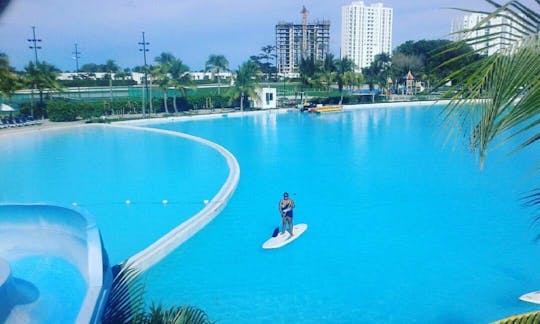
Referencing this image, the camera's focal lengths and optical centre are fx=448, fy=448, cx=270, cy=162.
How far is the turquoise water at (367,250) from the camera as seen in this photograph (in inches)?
302

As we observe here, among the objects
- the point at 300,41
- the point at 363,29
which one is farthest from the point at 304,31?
the point at 363,29

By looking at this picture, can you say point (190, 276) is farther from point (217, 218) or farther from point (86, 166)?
point (86, 166)

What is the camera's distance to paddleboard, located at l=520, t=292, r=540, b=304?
7.48m

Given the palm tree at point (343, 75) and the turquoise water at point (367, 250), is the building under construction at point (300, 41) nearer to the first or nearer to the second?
the palm tree at point (343, 75)

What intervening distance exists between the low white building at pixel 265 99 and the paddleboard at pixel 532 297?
110 ft

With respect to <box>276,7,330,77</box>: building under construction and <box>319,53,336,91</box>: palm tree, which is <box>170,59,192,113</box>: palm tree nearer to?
<box>319,53,336,91</box>: palm tree

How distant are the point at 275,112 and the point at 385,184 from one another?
80.5 feet

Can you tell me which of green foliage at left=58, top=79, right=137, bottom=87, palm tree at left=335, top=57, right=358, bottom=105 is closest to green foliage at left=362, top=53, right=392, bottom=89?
palm tree at left=335, top=57, right=358, bottom=105

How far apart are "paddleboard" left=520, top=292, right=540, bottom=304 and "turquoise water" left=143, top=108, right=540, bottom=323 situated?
111mm

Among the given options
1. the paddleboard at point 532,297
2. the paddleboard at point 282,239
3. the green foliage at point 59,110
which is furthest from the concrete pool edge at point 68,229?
the green foliage at point 59,110

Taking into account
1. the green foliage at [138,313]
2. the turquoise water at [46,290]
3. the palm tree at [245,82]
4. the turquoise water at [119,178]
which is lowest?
the turquoise water at [46,290]

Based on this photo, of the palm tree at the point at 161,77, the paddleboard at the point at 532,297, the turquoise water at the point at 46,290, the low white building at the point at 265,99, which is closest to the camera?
the turquoise water at the point at 46,290

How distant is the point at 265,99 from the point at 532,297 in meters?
34.2

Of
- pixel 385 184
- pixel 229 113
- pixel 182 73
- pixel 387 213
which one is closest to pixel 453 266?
pixel 387 213
